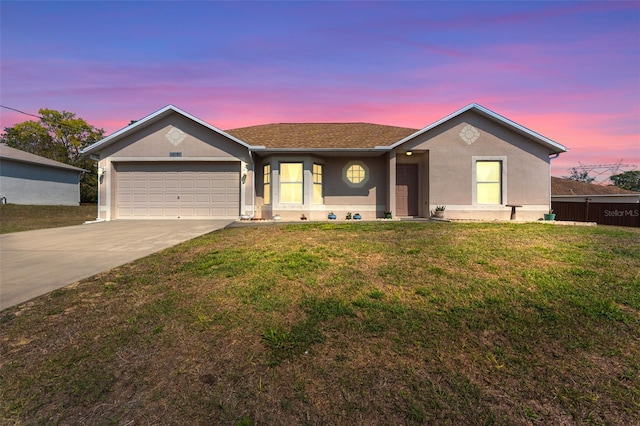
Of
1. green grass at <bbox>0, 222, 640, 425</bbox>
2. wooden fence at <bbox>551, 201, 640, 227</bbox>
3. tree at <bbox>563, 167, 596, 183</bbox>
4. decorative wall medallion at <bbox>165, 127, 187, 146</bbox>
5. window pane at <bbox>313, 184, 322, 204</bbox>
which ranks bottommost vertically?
green grass at <bbox>0, 222, 640, 425</bbox>

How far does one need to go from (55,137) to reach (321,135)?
41625 millimetres

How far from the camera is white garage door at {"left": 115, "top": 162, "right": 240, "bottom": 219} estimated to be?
578 inches

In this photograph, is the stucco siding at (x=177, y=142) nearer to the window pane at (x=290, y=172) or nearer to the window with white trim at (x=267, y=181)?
the window with white trim at (x=267, y=181)

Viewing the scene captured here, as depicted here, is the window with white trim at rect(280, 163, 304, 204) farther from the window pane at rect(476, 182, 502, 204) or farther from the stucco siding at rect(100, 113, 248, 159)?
the window pane at rect(476, 182, 502, 204)

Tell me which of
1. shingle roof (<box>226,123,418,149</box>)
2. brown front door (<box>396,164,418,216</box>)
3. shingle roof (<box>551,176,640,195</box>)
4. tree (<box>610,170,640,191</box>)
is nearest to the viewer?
shingle roof (<box>226,123,418,149</box>)

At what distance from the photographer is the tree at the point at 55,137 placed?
127 ft

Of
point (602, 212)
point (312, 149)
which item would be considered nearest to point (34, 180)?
point (312, 149)

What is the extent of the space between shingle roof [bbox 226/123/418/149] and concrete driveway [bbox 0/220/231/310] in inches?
251

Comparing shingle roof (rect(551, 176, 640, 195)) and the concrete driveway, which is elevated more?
shingle roof (rect(551, 176, 640, 195))

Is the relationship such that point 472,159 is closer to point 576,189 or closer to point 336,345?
point 336,345

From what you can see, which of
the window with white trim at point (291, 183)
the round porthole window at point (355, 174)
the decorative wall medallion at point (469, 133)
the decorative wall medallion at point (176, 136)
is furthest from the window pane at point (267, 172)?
the decorative wall medallion at point (469, 133)

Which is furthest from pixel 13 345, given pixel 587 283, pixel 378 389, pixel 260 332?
pixel 587 283

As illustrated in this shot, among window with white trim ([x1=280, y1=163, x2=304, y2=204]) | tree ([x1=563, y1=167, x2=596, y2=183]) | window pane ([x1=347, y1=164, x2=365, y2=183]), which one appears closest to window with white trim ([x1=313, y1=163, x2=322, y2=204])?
window with white trim ([x1=280, y1=163, x2=304, y2=204])

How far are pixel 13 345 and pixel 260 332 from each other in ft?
8.15
